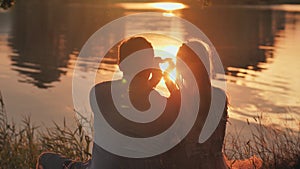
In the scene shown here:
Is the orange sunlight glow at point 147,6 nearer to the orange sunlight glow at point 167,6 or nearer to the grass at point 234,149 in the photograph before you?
the orange sunlight glow at point 167,6

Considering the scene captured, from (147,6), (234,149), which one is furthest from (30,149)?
(147,6)

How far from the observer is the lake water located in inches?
679

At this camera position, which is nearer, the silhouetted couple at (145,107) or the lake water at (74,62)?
the silhouetted couple at (145,107)

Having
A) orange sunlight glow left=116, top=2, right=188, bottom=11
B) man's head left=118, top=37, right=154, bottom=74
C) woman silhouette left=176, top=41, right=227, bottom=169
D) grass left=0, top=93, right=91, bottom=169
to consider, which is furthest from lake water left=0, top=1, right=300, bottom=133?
orange sunlight glow left=116, top=2, right=188, bottom=11

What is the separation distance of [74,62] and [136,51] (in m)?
27.8

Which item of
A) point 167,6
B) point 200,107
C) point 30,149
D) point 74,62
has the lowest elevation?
point 167,6

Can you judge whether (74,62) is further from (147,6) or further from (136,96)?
(147,6)

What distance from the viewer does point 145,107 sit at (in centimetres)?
373

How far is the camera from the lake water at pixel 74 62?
17234mm

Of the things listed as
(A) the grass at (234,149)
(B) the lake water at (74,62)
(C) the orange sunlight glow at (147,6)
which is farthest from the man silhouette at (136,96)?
(C) the orange sunlight glow at (147,6)

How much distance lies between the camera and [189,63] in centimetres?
378

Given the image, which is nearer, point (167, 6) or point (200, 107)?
point (200, 107)

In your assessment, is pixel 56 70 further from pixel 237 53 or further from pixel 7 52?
pixel 237 53

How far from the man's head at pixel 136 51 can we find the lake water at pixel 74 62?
4.13 feet
